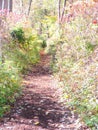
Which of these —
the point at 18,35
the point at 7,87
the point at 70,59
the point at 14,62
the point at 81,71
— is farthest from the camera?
the point at 18,35


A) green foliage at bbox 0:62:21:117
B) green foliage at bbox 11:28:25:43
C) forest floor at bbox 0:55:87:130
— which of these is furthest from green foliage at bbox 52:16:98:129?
green foliage at bbox 11:28:25:43

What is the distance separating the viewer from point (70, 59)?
10812 millimetres

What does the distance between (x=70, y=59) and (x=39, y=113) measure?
373 centimetres

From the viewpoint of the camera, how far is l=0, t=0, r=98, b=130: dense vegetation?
6.63 meters

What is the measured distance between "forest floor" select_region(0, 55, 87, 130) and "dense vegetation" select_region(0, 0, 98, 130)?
0.25 m

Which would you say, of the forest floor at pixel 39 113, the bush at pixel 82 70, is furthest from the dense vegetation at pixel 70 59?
the forest floor at pixel 39 113

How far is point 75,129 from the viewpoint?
6.36 meters

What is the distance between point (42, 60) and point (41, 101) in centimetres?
1104

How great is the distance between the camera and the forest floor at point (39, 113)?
258 inches

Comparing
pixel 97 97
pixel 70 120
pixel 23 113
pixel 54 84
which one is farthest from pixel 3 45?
pixel 97 97

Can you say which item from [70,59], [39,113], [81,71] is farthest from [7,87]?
[70,59]

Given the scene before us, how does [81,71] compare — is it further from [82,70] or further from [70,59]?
[70,59]

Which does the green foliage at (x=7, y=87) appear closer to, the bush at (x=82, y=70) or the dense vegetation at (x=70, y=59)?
the dense vegetation at (x=70, y=59)

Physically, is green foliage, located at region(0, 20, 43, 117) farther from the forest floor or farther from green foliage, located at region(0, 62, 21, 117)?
the forest floor
